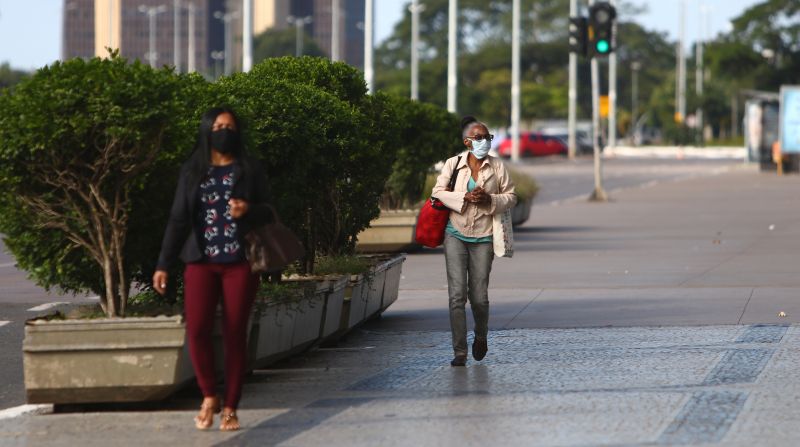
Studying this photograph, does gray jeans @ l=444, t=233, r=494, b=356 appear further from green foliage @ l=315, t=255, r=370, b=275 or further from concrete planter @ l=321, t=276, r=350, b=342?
green foliage @ l=315, t=255, r=370, b=275

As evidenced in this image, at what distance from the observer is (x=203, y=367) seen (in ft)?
30.4

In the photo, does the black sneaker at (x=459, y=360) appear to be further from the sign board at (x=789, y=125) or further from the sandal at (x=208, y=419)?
the sign board at (x=789, y=125)

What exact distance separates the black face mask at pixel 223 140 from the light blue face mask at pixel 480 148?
2.80 m

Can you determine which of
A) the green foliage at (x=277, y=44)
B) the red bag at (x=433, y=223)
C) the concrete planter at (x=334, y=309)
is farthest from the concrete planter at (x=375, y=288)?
the green foliage at (x=277, y=44)

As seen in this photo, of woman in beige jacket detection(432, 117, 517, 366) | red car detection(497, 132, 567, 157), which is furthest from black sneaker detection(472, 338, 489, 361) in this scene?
red car detection(497, 132, 567, 157)

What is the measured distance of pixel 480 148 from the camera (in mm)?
11664

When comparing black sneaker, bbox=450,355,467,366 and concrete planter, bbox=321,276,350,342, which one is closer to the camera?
black sneaker, bbox=450,355,467,366

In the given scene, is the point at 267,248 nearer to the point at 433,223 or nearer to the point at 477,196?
the point at 477,196

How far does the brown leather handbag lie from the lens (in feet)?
30.0

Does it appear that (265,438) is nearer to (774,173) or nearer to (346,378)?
(346,378)

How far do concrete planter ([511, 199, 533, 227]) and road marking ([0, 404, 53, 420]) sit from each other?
1818 centimetres

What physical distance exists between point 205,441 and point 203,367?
485mm

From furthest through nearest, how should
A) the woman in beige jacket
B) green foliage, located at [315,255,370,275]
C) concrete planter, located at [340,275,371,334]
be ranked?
green foliage, located at [315,255,370,275]
concrete planter, located at [340,275,371,334]
the woman in beige jacket

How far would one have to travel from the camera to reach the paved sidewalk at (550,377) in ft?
29.6
